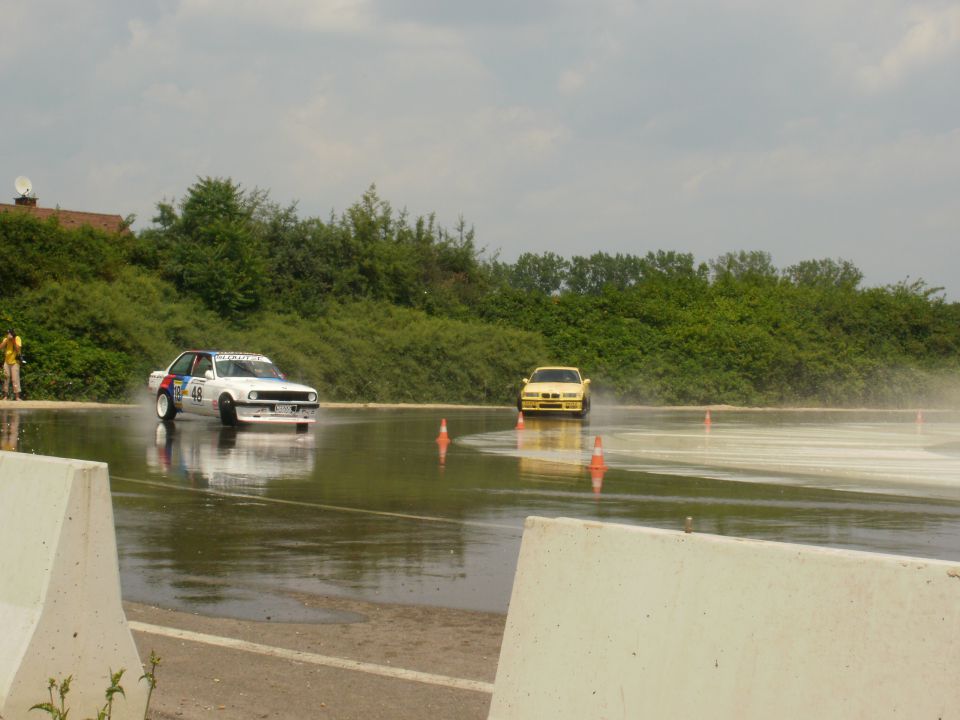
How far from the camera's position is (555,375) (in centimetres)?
3712

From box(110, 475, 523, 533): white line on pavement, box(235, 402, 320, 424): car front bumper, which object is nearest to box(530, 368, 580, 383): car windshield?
box(235, 402, 320, 424): car front bumper

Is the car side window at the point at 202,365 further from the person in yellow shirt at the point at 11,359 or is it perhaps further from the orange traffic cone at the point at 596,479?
the orange traffic cone at the point at 596,479

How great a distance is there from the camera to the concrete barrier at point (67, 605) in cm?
533

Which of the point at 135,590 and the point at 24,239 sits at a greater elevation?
the point at 24,239

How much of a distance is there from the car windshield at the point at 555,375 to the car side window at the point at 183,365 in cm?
1248

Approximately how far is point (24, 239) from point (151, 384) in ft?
46.2

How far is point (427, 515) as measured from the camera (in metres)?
13.0

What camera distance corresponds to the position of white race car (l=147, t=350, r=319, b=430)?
25.1 metres

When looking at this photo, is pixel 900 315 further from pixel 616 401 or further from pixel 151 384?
pixel 151 384

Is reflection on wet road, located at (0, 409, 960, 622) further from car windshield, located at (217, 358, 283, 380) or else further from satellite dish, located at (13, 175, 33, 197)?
satellite dish, located at (13, 175, 33, 197)

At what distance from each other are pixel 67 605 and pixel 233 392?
20.0 m

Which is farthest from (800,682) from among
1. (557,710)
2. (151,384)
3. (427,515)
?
(151,384)

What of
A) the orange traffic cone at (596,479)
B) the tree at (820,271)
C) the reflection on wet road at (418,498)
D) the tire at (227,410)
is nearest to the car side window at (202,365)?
the reflection on wet road at (418,498)

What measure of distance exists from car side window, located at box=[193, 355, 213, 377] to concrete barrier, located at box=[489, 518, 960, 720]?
22482 mm
